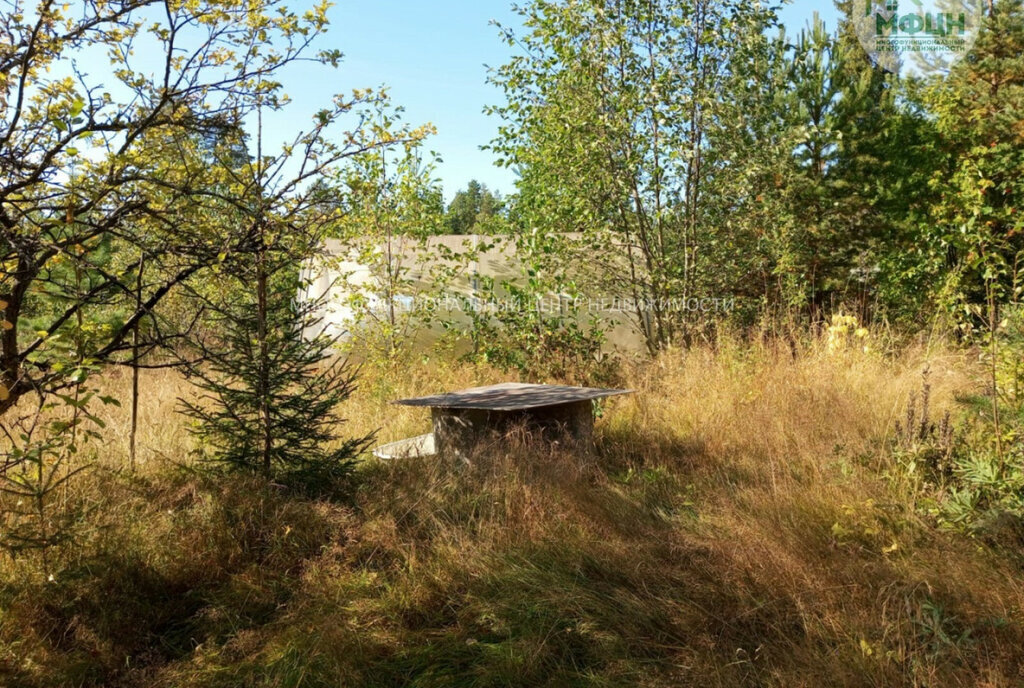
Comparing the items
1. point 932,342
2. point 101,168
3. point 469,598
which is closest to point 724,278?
point 932,342

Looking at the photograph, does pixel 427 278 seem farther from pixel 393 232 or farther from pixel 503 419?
Answer: pixel 503 419

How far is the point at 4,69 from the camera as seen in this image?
11.8ft

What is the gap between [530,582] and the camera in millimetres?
3674

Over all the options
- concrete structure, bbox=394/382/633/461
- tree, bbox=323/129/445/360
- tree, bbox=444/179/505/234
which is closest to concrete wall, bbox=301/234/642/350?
tree, bbox=323/129/445/360

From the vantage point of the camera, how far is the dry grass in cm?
306

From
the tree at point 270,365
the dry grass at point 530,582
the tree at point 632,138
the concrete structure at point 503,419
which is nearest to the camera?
the dry grass at point 530,582

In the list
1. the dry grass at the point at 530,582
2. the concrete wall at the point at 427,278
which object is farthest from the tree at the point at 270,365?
the concrete wall at the point at 427,278

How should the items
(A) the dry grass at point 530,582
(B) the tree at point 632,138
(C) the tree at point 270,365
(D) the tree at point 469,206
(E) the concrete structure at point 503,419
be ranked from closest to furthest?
1. (A) the dry grass at point 530,582
2. (C) the tree at point 270,365
3. (E) the concrete structure at point 503,419
4. (B) the tree at point 632,138
5. (D) the tree at point 469,206

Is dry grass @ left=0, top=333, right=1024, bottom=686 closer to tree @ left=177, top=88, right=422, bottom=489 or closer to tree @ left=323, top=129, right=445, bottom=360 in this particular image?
tree @ left=177, top=88, right=422, bottom=489

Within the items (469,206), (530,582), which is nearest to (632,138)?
(530,582)

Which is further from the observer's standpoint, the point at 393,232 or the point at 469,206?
the point at 469,206

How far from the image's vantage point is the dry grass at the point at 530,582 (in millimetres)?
3057

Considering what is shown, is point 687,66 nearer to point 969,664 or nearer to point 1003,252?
point 1003,252

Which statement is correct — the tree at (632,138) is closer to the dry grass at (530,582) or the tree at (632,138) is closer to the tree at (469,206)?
the dry grass at (530,582)
